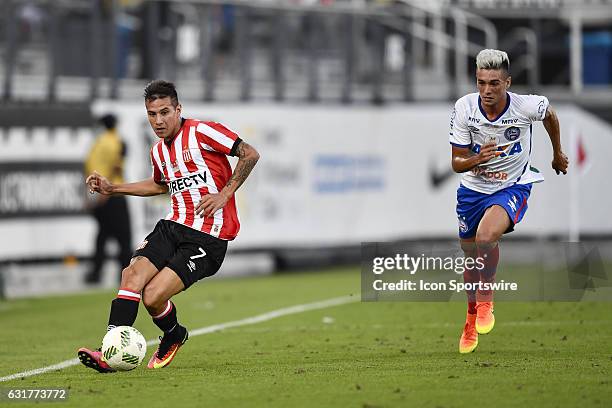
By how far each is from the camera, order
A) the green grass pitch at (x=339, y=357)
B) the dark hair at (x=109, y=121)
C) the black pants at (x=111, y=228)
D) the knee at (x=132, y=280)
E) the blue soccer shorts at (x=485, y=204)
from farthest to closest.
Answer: the dark hair at (x=109, y=121) → the black pants at (x=111, y=228) → the blue soccer shorts at (x=485, y=204) → the knee at (x=132, y=280) → the green grass pitch at (x=339, y=357)

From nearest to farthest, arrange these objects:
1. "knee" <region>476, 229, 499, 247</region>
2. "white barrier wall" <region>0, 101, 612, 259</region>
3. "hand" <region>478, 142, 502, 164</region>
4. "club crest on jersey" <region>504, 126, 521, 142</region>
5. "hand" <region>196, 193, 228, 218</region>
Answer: "hand" <region>196, 193, 228, 218</region>, "hand" <region>478, 142, 502, 164</region>, "knee" <region>476, 229, 499, 247</region>, "club crest on jersey" <region>504, 126, 521, 142</region>, "white barrier wall" <region>0, 101, 612, 259</region>

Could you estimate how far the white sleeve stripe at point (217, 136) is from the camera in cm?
935

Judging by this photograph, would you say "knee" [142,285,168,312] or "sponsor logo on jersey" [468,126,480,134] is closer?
"knee" [142,285,168,312]

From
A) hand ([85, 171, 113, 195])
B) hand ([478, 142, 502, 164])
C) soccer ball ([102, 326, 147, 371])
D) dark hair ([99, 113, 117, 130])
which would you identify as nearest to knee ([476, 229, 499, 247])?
hand ([478, 142, 502, 164])

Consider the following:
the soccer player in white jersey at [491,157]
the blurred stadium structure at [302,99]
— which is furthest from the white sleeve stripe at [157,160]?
the blurred stadium structure at [302,99]

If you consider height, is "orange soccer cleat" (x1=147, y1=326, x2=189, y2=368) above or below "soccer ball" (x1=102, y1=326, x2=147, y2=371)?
below

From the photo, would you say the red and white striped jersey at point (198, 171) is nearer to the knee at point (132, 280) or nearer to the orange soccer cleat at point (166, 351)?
the knee at point (132, 280)

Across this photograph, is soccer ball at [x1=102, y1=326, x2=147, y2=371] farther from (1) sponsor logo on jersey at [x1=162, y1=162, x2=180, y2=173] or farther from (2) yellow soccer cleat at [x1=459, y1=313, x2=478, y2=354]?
(2) yellow soccer cleat at [x1=459, y1=313, x2=478, y2=354]

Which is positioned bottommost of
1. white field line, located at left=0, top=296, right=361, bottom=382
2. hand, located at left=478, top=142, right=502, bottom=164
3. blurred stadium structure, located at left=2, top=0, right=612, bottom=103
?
white field line, located at left=0, top=296, right=361, bottom=382

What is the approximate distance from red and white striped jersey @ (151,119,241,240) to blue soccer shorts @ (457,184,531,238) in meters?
1.89

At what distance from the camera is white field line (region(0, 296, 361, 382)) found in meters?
9.46

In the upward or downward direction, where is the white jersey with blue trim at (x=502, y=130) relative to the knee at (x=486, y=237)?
upward

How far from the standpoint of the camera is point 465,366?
353 inches

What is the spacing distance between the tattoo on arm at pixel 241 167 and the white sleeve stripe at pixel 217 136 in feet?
0.25
